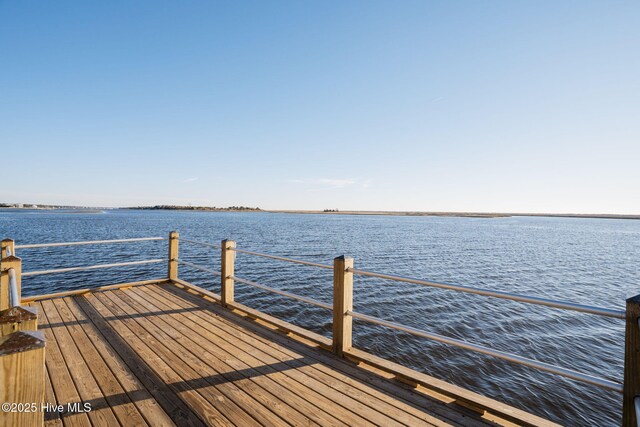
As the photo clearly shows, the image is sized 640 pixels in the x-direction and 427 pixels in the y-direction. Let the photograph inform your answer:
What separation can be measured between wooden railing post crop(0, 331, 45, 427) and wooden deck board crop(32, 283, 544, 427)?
158cm

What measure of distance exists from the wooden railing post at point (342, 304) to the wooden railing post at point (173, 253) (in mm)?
4272

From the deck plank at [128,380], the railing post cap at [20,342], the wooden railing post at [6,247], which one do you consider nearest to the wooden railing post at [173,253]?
the deck plank at [128,380]

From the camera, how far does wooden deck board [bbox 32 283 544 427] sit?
8.78 feet

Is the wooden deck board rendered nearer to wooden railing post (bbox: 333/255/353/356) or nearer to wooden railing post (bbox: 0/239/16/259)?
wooden railing post (bbox: 333/255/353/356)

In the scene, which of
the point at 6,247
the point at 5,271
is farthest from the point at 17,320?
the point at 6,247

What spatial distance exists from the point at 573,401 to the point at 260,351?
610 cm

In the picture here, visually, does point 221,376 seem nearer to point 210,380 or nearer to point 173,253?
point 210,380

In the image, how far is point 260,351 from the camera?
390 cm

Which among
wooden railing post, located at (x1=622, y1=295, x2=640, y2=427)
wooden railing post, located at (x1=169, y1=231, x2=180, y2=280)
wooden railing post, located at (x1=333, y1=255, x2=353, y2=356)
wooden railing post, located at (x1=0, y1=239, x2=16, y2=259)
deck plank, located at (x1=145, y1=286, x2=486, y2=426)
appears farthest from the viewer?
wooden railing post, located at (x1=169, y1=231, x2=180, y2=280)

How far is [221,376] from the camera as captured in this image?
3.31 meters

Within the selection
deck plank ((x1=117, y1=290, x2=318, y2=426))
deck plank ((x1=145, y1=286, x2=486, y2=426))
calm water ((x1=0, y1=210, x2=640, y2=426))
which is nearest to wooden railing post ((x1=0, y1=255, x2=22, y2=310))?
deck plank ((x1=117, y1=290, x2=318, y2=426))

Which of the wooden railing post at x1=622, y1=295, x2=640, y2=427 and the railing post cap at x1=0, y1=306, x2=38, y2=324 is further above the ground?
the railing post cap at x1=0, y1=306, x2=38, y2=324

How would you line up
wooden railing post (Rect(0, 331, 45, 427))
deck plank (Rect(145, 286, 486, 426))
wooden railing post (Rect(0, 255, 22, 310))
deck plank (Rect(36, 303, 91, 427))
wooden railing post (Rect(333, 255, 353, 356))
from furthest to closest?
wooden railing post (Rect(0, 255, 22, 310))
wooden railing post (Rect(333, 255, 353, 356))
deck plank (Rect(145, 286, 486, 426))
deck plank (Rect(36, 303, 91, 427))
wooden railing post (Rect(0, 331, 45, 427))

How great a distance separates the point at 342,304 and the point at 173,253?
14.7ft
